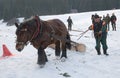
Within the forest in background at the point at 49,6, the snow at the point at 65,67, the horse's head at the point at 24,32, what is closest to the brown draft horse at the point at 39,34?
the horse's head at the point at 24,32

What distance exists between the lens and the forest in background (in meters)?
86.9

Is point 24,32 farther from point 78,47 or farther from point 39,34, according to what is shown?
point 78,47

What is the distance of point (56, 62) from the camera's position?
10.5 meters

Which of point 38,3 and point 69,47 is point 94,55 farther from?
point 38,3

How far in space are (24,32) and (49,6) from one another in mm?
96901

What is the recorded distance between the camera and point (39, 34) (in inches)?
375

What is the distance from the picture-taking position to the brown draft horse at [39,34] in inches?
351

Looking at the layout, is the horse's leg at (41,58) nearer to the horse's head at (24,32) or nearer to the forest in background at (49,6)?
the horse's head at (24,32)

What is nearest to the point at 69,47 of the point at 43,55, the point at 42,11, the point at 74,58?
the point at 74,58

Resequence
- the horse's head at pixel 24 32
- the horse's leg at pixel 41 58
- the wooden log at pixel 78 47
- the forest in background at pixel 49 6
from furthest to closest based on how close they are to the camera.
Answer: the forest in background at pixel 49 6
the wooden log at pixel 78 47
the horse's leg at pixel 41 58
the horse's head at pixel 24 32

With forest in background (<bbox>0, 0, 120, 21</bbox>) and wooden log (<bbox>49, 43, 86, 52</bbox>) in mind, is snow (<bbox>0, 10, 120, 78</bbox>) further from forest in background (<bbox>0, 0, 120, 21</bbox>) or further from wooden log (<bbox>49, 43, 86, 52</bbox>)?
forest in background (<bbox>0, 0, 120, 21</bbox>)

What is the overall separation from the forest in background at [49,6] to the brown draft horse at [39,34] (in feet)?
248

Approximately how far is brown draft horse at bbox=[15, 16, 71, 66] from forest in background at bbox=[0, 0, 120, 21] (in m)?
75.7

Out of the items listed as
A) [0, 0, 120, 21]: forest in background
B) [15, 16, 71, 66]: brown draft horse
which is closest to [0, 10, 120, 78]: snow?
[15, 16, 71, 66]: brown draft horse
